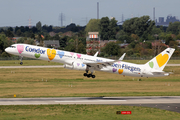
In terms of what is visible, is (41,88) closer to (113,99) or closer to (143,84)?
(113,99)

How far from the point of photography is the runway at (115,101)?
164ft

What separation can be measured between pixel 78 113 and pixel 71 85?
31.9 m

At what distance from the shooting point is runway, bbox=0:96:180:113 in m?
49.9

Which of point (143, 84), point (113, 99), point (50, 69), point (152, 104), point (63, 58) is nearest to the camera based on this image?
point (152, 104)

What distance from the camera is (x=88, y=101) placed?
52.4 metres

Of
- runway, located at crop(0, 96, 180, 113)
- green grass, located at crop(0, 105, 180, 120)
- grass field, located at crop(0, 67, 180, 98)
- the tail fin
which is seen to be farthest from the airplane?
green grass, located at crop(0, 105, 180, 120)

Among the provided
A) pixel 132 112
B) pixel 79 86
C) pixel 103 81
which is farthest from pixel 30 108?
pixel 103 81

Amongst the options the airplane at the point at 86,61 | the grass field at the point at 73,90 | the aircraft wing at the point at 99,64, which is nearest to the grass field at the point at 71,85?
the grass field at the point at 73,90

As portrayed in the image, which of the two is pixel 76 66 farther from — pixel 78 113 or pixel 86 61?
pixel 78 113

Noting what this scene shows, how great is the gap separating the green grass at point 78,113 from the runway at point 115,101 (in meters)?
2.86

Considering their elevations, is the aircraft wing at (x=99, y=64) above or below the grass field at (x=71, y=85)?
above

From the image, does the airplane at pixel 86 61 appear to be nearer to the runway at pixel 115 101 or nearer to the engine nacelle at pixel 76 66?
the engine nacelle at pixel 76 66

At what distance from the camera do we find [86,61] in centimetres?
6116

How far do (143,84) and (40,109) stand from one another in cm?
4065
